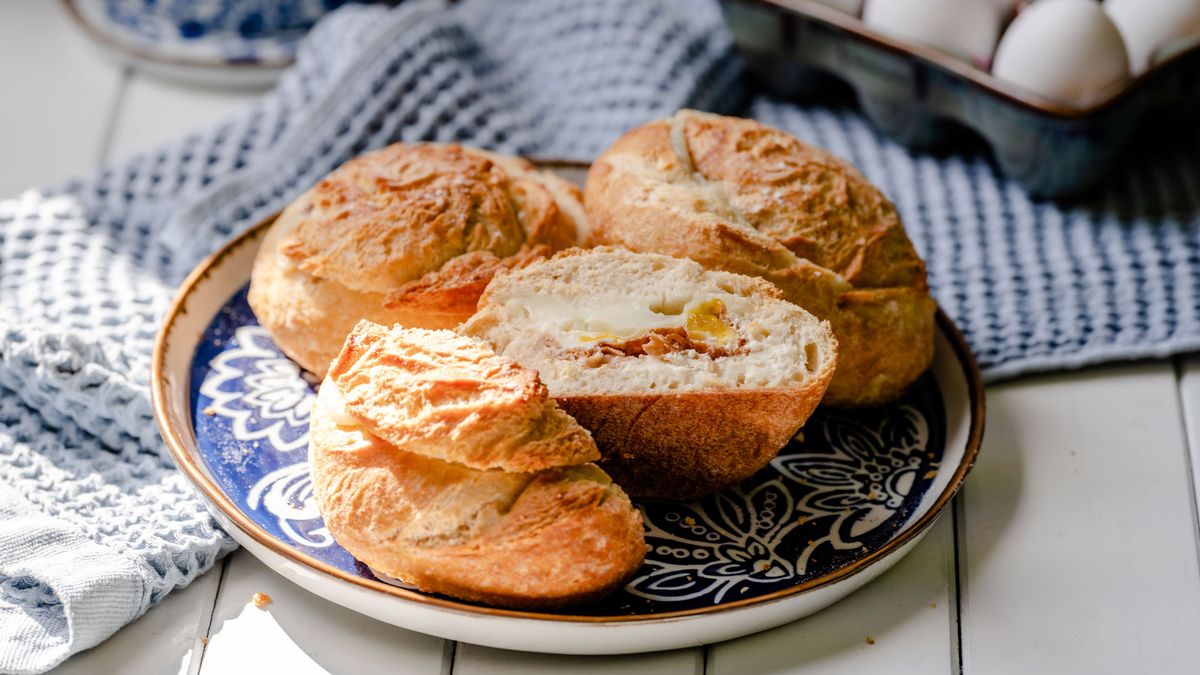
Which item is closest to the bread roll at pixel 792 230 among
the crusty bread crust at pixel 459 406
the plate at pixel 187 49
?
the crusty bread crust at pixel 459 406

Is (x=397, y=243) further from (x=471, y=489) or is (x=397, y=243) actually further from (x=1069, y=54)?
(x=1069, y=54)

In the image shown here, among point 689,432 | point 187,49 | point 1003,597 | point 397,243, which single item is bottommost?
point 1003,597

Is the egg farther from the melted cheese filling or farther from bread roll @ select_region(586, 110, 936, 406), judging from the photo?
the melted cheese filling

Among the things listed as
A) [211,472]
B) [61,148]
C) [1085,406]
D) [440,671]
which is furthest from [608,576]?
[61,148]

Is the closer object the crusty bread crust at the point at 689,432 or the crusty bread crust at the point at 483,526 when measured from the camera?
the crusty bread crust at the point at 483,526

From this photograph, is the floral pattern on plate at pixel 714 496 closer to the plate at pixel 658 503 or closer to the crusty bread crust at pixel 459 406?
the plate at pixel 658 503

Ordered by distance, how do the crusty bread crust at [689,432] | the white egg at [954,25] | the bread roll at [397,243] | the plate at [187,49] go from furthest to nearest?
the plate at [187,49] < the white egg at [954,25] < the bread roll at [397,243] < the crusty bread crust at [689,432]

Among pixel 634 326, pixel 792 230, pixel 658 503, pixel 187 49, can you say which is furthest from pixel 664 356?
pixel 187 49

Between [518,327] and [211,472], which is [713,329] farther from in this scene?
[211,472]
